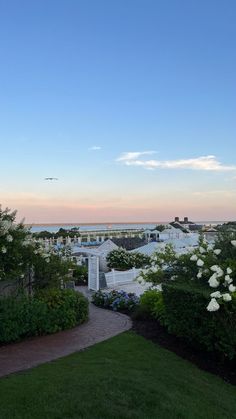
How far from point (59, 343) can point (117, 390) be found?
3438 millimetres

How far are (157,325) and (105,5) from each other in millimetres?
8607

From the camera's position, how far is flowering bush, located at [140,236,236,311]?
6.59 m

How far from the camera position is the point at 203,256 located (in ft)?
25.1

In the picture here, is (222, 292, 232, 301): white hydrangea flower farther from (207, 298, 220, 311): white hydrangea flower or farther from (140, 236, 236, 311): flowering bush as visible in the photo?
(207, 298, 220, 311): white hydrangea flower

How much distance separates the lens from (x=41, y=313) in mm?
8734

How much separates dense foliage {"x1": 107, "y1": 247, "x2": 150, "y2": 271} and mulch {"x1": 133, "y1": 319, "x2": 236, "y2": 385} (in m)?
9.35

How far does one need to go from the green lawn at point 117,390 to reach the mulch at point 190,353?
23cm

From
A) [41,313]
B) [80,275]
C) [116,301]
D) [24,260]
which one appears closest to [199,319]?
[41,313]

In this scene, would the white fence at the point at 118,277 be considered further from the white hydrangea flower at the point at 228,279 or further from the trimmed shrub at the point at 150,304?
the white hydrangea flower at the point at 228,279

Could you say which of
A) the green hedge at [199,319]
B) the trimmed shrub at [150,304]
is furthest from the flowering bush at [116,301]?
the green hedge at [199,319]

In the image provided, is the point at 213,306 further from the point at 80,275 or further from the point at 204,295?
the point at 80,275

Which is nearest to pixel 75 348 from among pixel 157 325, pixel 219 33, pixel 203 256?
pixel 157 325

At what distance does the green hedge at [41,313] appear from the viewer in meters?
8.12

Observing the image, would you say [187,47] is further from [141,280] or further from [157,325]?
[157,325]
